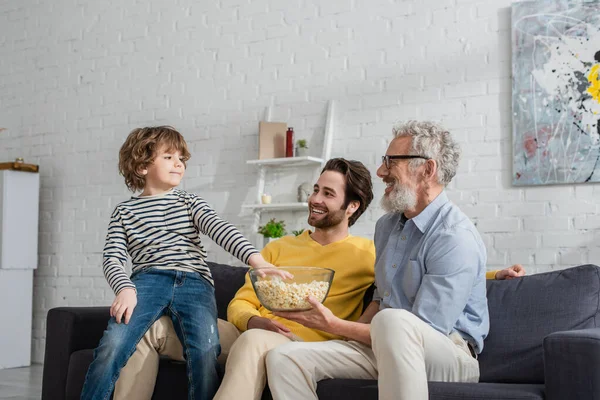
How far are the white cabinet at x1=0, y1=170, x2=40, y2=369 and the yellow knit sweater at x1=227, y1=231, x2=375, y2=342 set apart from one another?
3.32 meters

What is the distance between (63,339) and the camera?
116 inches

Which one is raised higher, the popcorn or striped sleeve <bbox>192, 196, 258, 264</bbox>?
striped sleeve <bbox>192, 196, 258, 264</bbox>

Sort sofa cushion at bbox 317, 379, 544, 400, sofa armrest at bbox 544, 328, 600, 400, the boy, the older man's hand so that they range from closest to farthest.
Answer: sofa armrest at bbox 544, 328, 600, 400
sofa cushion at bbox 317, 379, 544, 400
the boy
the older man's hand

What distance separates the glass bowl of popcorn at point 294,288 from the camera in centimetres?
224

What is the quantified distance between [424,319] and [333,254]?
617mm

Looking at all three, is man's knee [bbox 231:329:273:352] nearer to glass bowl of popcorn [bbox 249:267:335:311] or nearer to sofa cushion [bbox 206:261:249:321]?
glass bowl of popcorn [bbox 249:267:335:311]

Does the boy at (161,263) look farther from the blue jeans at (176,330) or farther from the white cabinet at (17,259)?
the white cabinet at (17,259)

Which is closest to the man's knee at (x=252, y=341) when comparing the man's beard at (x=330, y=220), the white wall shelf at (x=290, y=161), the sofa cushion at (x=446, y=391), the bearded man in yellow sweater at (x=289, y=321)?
the bearded man in yellow sweater at (x=289, y=321)

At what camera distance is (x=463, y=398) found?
2051 mm

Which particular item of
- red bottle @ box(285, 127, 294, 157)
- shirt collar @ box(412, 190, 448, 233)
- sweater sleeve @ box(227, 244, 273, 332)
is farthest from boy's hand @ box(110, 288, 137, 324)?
red bottle @ box(285, 127, 294, 157)

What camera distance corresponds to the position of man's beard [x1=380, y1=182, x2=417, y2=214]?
8.13 ft

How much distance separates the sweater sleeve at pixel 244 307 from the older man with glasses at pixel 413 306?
41cm

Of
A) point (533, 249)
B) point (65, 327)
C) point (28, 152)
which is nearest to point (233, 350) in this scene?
point (65, 327)

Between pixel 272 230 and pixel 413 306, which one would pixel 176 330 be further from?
pixel 272 230
